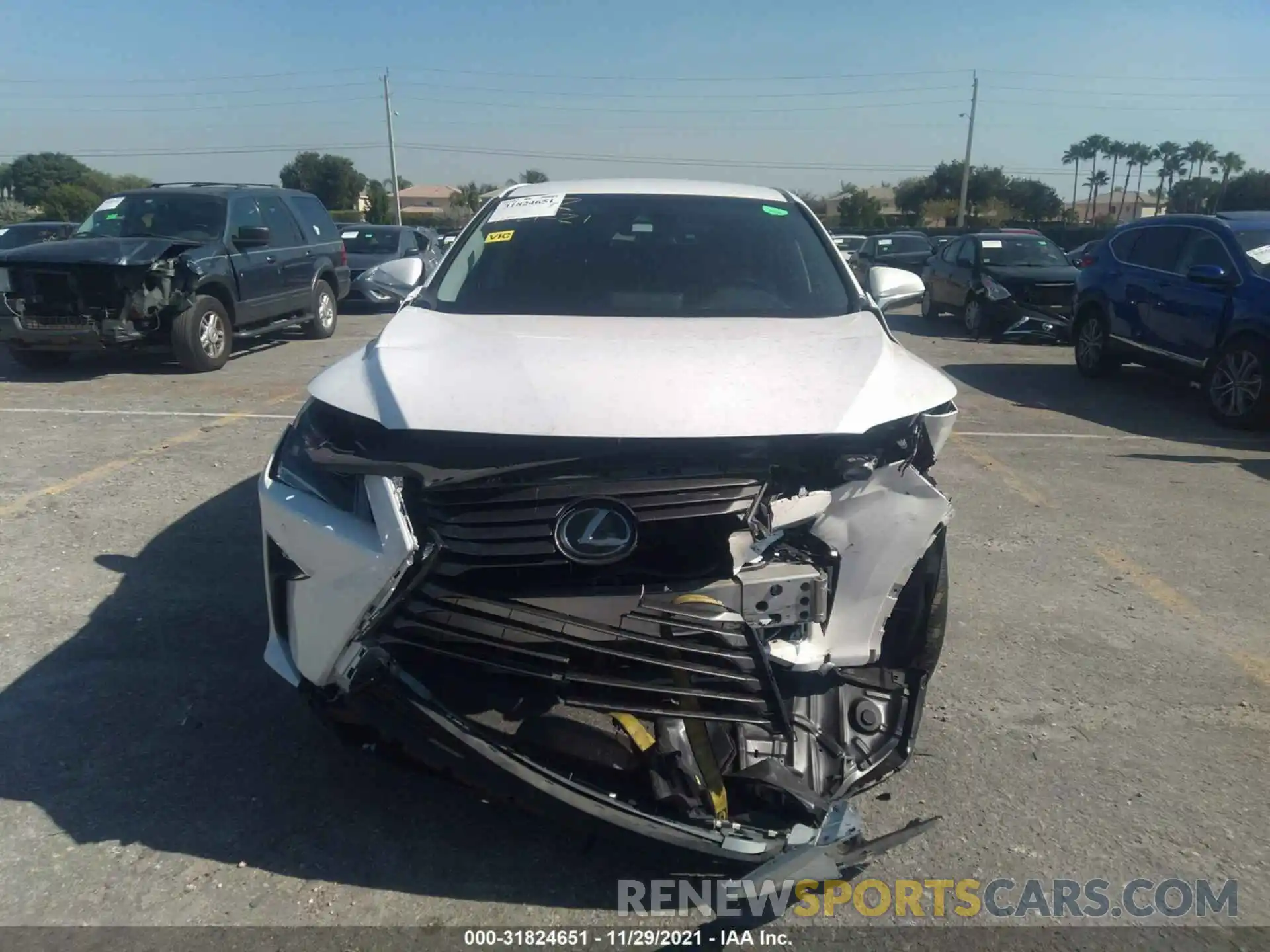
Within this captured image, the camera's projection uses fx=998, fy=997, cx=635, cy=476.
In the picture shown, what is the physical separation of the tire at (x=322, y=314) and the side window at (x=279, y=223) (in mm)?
706

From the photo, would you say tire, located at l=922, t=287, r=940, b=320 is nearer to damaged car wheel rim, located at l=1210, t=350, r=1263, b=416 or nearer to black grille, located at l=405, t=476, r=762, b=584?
damaged car wheel rim, located at l=1210, t=350, r=1263, b=416

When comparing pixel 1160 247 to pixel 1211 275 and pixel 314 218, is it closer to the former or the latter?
pixel 1211 275

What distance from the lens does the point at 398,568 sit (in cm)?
233

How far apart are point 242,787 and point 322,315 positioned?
423 inches

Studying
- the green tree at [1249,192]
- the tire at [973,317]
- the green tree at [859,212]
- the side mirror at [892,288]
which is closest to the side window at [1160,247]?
the tire at [973,317]

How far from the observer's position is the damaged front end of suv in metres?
2.33

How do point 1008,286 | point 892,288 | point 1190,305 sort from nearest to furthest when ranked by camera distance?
1. point 892,288
2. point 1190,305
3. point 1008,286

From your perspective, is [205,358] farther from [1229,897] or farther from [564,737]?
[1229,897]

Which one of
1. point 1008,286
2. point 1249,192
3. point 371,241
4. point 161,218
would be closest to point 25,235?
point 371,241

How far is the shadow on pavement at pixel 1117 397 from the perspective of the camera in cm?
806

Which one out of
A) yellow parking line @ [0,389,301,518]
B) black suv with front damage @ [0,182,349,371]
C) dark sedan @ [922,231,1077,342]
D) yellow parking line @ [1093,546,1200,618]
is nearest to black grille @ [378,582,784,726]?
yellow parking line @ [1093,546,1200,618]

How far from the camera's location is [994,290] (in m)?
13.8

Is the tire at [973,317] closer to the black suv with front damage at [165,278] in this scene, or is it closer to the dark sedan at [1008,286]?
the dark sedan at [1008,286]

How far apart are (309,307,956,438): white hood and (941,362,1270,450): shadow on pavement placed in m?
5.87
